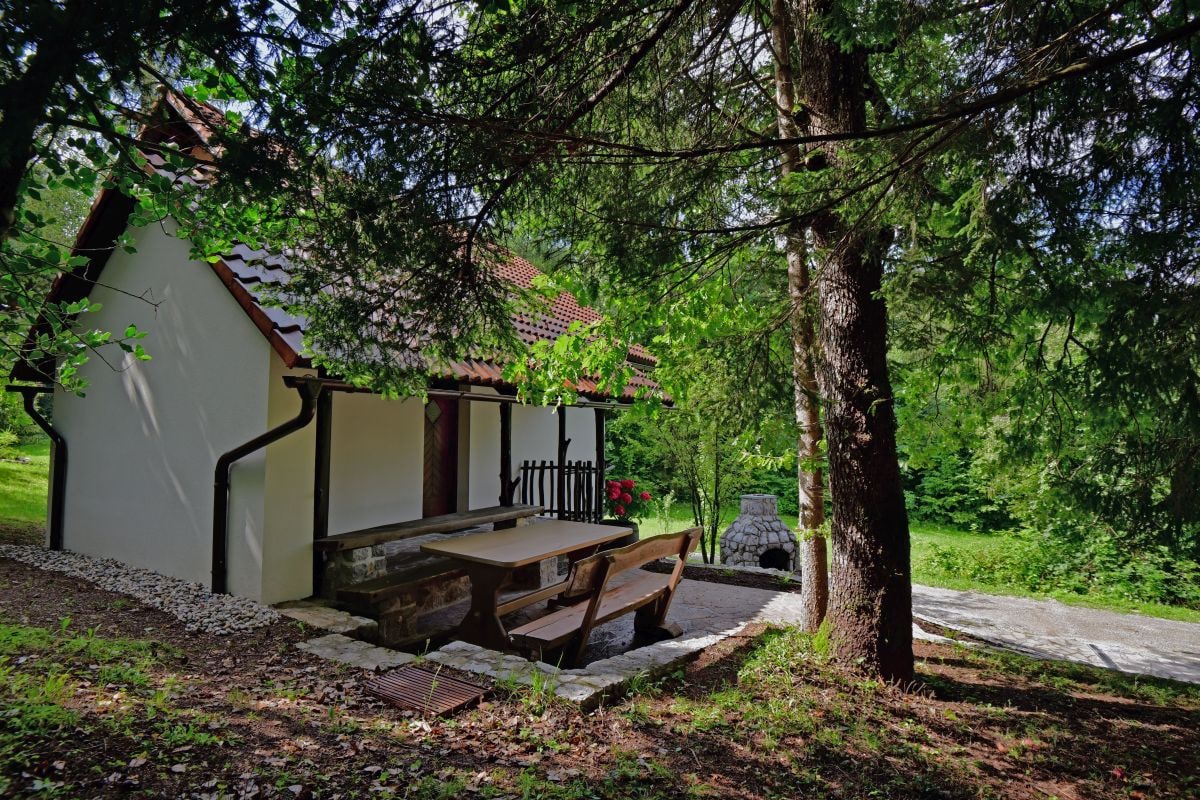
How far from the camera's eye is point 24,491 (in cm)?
1284

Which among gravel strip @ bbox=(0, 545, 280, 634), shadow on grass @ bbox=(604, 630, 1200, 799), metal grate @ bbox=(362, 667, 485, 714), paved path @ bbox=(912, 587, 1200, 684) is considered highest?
gravel strip @ bbox=(0, 545, 280, 634)

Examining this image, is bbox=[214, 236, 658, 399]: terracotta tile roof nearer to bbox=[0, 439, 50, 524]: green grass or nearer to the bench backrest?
the bench backrest

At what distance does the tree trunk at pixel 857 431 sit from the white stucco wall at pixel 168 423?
4683 mm

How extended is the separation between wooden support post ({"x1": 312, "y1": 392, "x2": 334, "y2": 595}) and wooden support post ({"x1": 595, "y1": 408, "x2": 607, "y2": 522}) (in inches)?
178

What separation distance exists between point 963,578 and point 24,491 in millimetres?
17835

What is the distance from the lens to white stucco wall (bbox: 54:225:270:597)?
18.6 feet

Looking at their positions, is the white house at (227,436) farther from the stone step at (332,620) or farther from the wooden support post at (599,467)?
the wooden support post at (599,467)

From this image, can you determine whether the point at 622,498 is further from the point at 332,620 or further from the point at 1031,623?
the point at 332,620

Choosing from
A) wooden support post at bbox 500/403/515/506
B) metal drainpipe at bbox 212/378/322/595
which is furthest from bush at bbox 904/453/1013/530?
metal drainpipe at bbox 212/378/322/595

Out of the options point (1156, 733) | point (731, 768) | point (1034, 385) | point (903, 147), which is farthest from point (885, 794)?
point (903, 147)

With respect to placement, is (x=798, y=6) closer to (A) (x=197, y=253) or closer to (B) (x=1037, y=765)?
(A) (x=197, y=253)

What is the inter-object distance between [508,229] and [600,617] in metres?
3.18

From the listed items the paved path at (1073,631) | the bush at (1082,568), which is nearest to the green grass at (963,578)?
the bush at (1082,568)

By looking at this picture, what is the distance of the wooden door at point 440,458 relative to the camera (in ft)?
27.8
